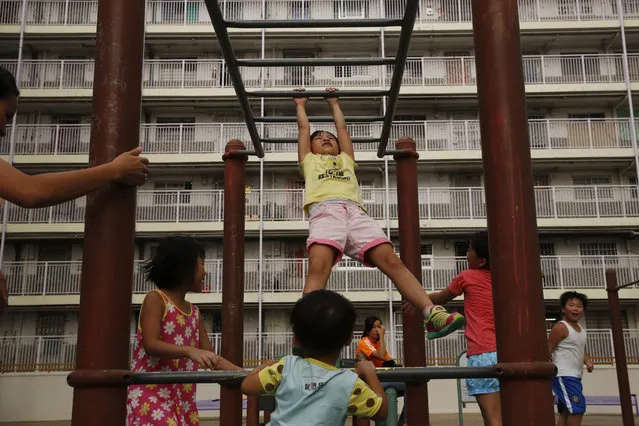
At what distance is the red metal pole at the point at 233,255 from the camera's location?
14.9 ft

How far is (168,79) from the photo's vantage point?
75.8 feet

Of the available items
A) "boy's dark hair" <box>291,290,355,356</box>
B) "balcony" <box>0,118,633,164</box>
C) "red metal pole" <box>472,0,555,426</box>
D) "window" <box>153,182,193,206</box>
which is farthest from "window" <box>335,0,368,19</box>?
"boy's dark hair" <box>291,290,355,356</box>

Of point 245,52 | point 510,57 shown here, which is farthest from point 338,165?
point 245,52

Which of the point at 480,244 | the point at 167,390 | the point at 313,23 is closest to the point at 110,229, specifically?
the point at 167,390

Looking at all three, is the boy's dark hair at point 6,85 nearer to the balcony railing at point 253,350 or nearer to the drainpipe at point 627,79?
the balcony railing at point 253,350

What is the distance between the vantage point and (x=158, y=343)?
2434 millimetres

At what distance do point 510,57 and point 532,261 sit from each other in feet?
2.01

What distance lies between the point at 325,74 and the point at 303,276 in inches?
283

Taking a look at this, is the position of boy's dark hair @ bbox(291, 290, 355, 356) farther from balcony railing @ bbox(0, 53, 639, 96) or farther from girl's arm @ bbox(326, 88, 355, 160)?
balcony railing @ bbox(0, 53, 639, 96)

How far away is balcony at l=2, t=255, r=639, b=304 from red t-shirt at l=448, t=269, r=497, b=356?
53.6ft

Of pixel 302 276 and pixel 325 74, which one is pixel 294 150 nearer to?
pixel 325 74

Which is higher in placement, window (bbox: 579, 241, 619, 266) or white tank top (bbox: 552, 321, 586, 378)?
window (bbox: 579, 241, 619, 266)

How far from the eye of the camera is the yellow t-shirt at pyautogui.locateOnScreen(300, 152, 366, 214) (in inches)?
139

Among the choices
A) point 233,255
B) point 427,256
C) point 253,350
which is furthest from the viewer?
point 427,256
